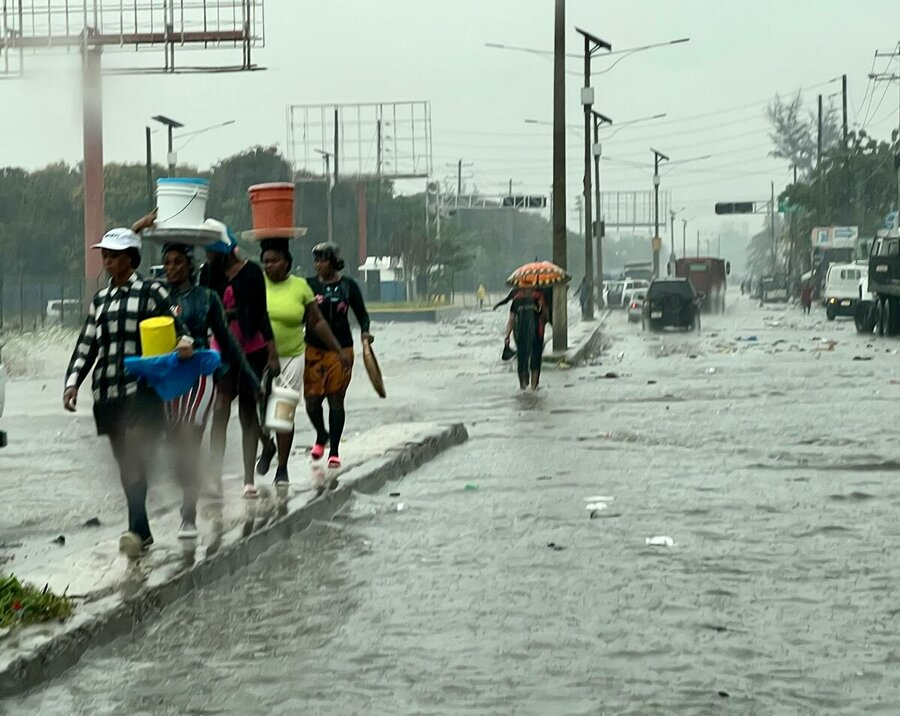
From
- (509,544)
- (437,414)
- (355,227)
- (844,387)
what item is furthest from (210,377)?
(355,227)

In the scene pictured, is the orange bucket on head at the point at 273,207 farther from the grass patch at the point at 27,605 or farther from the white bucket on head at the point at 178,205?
the grass patch at the point at 27,605

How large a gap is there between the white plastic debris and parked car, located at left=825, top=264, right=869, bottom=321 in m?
51.1

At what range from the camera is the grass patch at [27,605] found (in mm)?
7480

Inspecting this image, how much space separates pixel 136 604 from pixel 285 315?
469 cm

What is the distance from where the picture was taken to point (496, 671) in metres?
7.12

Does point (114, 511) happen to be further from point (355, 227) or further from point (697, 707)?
point (355, 227)

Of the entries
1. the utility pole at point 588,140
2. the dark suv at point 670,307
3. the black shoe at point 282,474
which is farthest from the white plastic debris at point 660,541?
the dark suv at point 670,307

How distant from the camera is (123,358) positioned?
9297mm

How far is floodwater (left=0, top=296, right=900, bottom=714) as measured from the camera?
6797 mm

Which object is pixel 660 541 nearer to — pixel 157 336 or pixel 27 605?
pixel 157 336

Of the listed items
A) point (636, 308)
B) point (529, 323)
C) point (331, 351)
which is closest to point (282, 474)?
point (331, 351)

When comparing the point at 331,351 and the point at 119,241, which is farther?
the point at 331,351

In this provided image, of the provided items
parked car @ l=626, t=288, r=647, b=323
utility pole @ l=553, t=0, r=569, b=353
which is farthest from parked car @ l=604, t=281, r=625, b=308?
utility pole @ l=553, t=0, r=569, b=353

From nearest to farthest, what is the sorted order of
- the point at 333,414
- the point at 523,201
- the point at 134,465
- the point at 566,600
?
the point at 566,600
the point at 134,465
the point at 333,414
the point at 523,201
